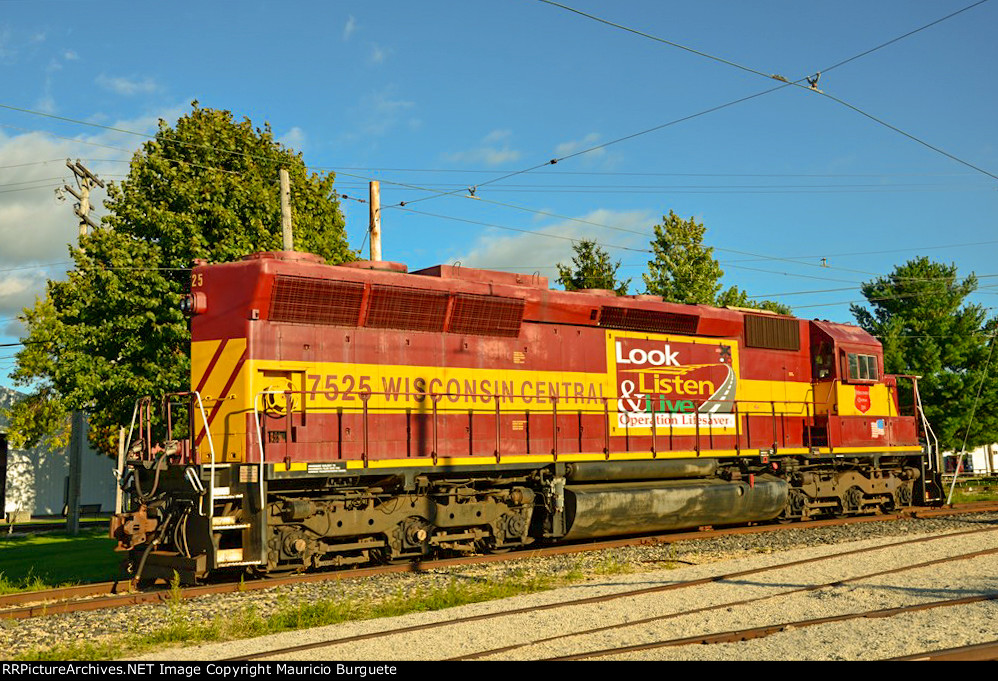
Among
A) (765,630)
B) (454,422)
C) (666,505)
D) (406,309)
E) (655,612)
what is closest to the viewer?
(765,630)

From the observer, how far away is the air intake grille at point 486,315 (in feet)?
45.4

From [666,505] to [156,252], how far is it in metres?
11.2

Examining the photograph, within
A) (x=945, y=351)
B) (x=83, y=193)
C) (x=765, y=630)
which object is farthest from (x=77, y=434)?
(x=945, y=351)

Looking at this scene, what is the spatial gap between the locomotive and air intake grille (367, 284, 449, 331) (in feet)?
0.09

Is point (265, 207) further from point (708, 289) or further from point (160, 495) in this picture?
point (708, 289)

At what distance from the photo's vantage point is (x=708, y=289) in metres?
28.6

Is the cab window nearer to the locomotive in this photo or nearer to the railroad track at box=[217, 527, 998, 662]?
the locomotive

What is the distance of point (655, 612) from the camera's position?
9.17 meters

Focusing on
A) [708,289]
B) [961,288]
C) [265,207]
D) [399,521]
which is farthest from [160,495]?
[961,288]

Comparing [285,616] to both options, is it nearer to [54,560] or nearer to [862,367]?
[54,560]

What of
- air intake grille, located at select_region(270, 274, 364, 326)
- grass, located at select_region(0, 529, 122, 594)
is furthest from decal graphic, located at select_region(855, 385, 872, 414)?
grass, located at select_region(0, 529, 122, 594)

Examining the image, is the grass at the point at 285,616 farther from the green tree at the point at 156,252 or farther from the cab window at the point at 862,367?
the cab window at the point at 862,367

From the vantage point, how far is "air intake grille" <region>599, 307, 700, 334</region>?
1570cm
